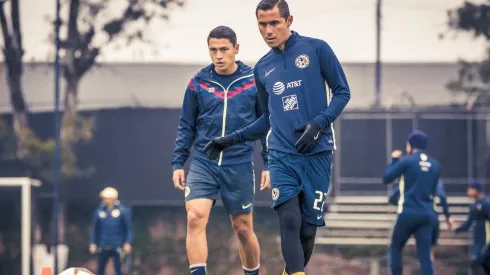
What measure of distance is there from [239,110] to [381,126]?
1283 centimetres

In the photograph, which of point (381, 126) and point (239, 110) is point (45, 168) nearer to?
point (381, 126)

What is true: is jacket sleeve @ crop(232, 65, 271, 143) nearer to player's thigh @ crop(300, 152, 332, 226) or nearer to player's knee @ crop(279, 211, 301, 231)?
player's thigh @ crop(300, 152, 332, 226)

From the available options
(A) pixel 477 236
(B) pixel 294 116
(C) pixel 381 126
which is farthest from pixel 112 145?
(B) pixel 294 116

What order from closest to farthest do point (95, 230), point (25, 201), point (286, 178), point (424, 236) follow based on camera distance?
point (286, 178) → point (424, 236) → point (95, 230) → point (25, 201)

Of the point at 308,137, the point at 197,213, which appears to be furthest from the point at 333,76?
the point at 197,213

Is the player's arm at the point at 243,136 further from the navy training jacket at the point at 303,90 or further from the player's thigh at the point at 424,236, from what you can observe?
the player's thigh at the point at 424,236

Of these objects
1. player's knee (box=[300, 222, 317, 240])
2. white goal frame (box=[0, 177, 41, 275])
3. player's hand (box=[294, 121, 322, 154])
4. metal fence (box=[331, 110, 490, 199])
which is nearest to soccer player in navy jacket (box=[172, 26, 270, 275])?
player's knee (box=[300, 222, 317, 240])

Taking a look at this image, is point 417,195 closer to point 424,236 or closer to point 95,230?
point 424,236

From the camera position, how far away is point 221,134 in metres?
8.80

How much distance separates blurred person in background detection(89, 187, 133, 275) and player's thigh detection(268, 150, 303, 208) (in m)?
11.9

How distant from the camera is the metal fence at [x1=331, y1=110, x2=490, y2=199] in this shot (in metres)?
21.2

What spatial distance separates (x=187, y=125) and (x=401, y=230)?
5.06 m

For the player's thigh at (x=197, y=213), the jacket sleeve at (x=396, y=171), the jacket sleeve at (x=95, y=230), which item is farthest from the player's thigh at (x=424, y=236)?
the jacket sleeve at (x=95, y=230)

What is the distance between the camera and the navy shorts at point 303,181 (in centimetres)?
723
